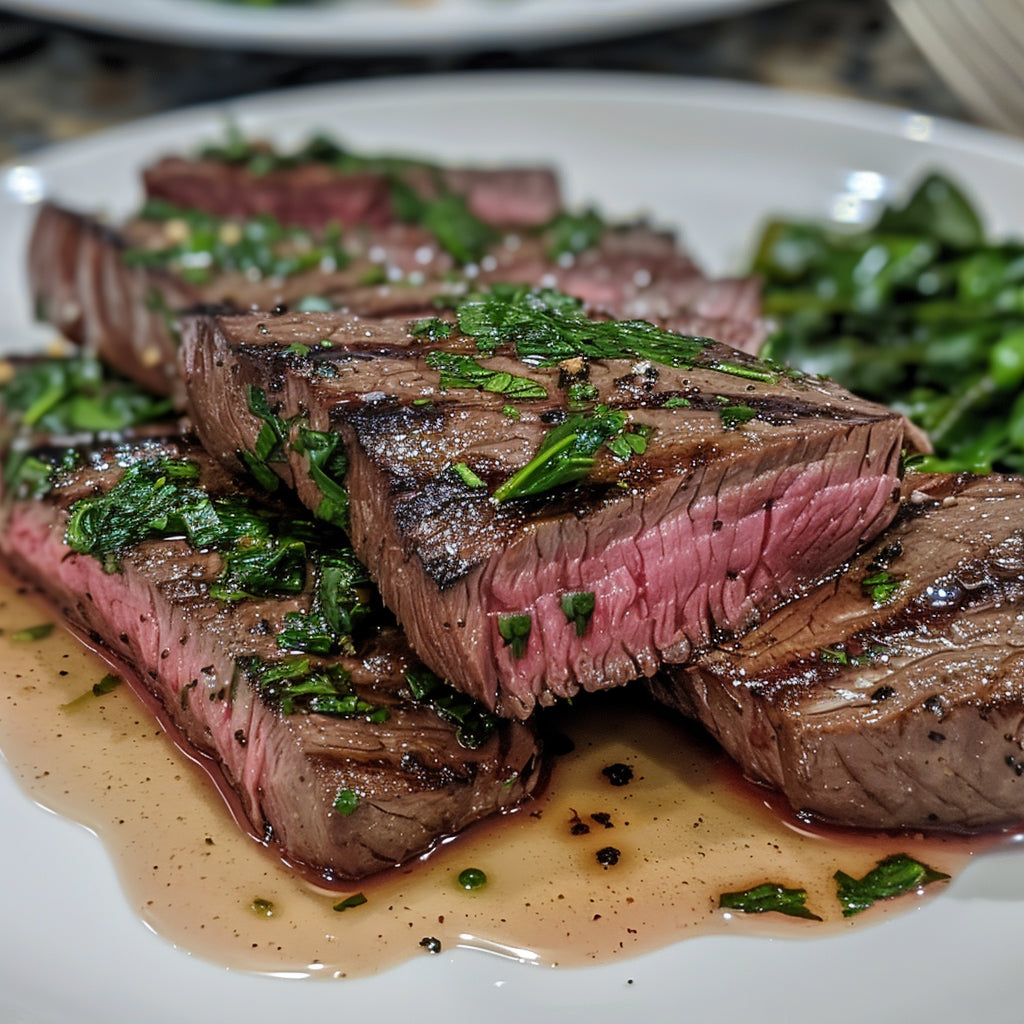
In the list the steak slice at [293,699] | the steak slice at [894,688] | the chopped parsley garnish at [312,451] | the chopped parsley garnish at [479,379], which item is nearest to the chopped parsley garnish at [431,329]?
the chopped parsley garnish at [479,379]

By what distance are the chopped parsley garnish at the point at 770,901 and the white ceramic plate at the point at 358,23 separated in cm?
562

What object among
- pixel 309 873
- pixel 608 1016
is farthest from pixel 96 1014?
pixel 608 1016

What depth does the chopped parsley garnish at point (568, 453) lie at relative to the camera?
267 cm

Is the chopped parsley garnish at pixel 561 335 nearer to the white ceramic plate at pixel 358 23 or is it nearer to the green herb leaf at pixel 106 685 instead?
the green herb leaf at pixel 106 685

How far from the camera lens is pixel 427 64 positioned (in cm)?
828

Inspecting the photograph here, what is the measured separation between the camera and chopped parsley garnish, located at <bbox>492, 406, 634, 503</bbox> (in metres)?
2.67

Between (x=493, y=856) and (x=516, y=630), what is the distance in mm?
714

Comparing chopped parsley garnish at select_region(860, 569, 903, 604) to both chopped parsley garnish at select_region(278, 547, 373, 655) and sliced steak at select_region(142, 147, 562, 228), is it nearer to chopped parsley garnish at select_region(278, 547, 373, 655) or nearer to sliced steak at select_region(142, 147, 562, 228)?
chopped parsley garnish at select_region(278, 547, 373, 655)

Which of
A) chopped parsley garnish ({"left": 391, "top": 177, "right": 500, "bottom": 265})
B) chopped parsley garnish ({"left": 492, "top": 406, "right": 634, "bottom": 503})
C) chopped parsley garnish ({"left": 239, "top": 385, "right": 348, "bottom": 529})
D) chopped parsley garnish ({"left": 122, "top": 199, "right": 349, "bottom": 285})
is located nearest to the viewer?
chopped parsley garnish ({"left": 492, "top": 406, "right": 634, "bottom": 503})

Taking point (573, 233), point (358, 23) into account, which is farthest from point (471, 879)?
point (358, 23)

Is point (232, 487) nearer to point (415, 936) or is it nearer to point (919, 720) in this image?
point (415, 936)

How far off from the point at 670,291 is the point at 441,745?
266 centimetres

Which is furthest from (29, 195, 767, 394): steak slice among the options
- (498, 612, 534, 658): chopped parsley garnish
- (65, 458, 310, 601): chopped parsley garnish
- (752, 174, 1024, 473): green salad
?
(498, 612, 534, 658): chopped parsley garnish

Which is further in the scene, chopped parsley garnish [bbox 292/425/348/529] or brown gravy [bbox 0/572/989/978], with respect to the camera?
chopped parsley garnish [bbox 292/425/348/529]
